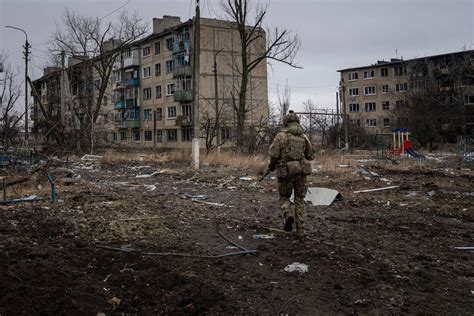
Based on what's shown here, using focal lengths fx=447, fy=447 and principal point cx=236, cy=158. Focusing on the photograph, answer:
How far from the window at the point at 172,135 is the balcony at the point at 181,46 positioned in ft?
29.4

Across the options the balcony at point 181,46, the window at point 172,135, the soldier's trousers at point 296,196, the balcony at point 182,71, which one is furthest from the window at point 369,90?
the soldier's trousers at point 296,196

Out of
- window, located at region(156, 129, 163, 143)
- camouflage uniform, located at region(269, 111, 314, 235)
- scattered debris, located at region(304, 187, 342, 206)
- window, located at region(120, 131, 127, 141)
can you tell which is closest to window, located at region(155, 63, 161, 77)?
window, located at region(156, 129, 163, 143)

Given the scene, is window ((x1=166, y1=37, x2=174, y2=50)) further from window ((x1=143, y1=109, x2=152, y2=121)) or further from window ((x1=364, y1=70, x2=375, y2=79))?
window ((x1=364, y1=70, x2=375, y2=79))

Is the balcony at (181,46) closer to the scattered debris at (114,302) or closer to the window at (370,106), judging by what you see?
the window at (370,106)

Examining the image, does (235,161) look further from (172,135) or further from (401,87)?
(401,87)

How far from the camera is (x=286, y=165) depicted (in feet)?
21.8

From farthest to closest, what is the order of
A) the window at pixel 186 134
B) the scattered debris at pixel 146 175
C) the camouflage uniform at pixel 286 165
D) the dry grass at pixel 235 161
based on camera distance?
the window at pixel 186 134 → the dry grass at pixel 235 161 → the scattered debris at pixel 146 175 → the camouflage uniform at pixel 286 165

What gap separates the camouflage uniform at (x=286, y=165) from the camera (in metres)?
6.65

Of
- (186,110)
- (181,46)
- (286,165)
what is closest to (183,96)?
(186,110)

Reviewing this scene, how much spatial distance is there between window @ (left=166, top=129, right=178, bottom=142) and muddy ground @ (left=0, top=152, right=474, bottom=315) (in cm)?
4089

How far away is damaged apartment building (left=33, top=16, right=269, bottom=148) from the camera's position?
45.8 meters

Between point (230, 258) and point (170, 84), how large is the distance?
156 feet

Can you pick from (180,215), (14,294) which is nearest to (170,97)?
(180,215)

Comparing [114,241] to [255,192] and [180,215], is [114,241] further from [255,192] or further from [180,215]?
[255,192]
